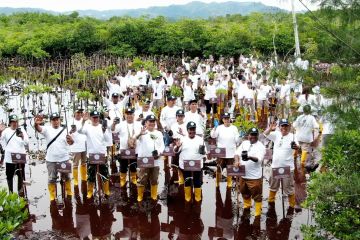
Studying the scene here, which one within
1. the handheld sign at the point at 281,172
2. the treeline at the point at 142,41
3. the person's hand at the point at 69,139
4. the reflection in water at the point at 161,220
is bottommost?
the reflection in water at the point at 161,220

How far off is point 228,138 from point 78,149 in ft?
10.3

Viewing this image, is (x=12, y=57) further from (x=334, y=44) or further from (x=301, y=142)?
(x=334, y=44)

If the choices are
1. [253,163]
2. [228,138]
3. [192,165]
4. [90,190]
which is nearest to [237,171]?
[253,163]

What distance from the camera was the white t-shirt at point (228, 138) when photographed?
9406 millimetres

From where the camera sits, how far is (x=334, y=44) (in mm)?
5664

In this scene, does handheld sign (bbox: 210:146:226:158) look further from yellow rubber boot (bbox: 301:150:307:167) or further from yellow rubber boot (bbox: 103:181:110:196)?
yellow rubber boot (bbox: 301:150:307:167)

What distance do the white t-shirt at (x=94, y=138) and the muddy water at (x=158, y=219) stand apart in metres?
1.04

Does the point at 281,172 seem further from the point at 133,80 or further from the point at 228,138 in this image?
the point at 133,80

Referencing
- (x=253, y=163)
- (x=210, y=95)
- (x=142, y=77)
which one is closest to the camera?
(x=253, y=163)

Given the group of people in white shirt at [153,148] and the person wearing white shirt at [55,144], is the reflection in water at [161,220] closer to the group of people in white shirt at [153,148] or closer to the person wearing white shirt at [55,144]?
the group of people in white shirt at [153,148]

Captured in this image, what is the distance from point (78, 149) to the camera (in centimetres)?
964

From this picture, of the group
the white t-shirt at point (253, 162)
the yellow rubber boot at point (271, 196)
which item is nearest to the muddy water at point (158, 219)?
the yellow rubber boot at point (271, 196)

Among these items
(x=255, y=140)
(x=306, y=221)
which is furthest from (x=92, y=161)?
(x=306, y=221)

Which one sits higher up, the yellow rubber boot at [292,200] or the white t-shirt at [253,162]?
the white t-shirt at [253,162]
